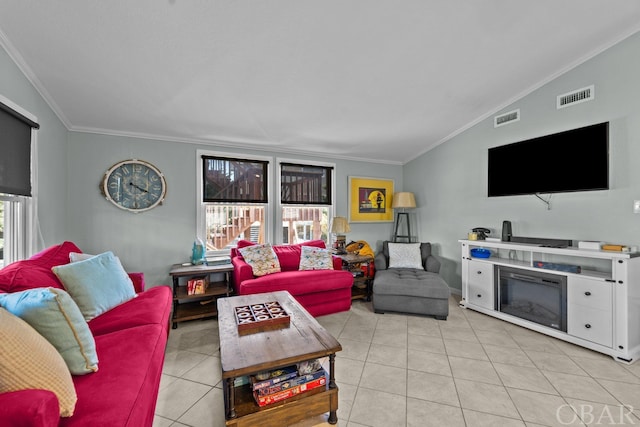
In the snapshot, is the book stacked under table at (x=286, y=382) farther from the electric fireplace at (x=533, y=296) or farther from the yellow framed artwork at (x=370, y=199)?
the yellow framed artwork at (x=370, y=199)

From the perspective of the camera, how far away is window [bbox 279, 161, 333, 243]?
4.16 meters

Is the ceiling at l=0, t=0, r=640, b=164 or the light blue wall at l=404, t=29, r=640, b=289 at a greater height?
the ceiling at l=0, t=0, r=640, b=164

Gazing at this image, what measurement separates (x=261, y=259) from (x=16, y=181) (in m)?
2.12

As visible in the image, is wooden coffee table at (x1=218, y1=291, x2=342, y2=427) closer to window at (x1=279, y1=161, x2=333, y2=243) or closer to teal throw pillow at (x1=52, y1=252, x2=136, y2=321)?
teal throw pillow at (x1=52, y1=252, x2=136, y2=321)

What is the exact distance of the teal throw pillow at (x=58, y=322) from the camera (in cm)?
116

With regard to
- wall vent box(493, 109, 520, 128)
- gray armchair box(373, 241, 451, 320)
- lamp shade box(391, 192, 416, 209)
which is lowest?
gray armchair box(373, 241, 451, 320)

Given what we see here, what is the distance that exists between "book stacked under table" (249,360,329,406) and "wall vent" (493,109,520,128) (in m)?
3.62

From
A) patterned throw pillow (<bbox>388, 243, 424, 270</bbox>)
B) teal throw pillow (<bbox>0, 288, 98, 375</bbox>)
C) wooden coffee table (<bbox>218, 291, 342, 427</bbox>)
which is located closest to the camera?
teal throw pillow (<bbox>0, 288, 98, 375</bbox>)

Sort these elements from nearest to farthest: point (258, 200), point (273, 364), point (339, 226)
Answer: point (273, 364)
point (258, 200)
point (339, 226)

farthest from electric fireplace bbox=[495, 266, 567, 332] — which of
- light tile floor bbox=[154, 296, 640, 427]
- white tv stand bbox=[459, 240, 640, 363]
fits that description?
light tile floor bbox=[154, 296, 640, 427]

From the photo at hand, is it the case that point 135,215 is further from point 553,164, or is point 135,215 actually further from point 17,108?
point 553,164

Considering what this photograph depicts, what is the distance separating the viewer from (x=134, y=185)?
10.6 ft

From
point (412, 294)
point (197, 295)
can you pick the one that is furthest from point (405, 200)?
point (197, 295)

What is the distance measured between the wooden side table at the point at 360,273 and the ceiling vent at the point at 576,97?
9.16 feet
